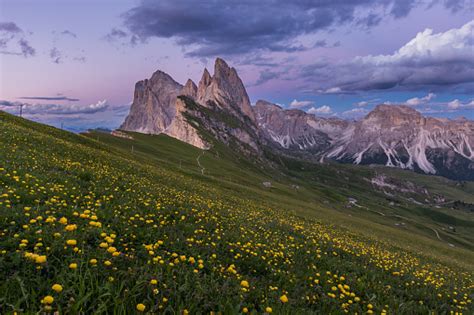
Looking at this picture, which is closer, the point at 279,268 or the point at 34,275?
the point at 34,275

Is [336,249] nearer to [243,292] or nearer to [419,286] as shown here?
[419,286]

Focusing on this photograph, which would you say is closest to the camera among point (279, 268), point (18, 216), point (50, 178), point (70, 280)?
point (70, 280)

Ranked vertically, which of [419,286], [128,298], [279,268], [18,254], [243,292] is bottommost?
[419,286]

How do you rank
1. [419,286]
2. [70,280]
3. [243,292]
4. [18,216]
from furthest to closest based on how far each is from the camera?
[419,286] → [18,216] → [243,292] → [70,280]

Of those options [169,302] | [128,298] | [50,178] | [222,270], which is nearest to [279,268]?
[222,270]

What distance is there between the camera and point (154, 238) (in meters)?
8.93

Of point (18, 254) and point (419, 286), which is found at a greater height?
point (18, 254)

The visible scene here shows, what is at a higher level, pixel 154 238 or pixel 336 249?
pixel 154 238

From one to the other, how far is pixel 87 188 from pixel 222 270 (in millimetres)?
8978

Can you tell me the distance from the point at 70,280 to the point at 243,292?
3.77 m

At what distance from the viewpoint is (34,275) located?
206 inches

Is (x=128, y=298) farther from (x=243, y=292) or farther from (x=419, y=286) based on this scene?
(x=419, y=286)

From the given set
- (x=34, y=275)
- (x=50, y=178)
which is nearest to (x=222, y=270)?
(x=34, y=275)

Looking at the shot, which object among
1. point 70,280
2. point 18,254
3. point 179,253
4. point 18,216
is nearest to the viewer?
point 70,280
